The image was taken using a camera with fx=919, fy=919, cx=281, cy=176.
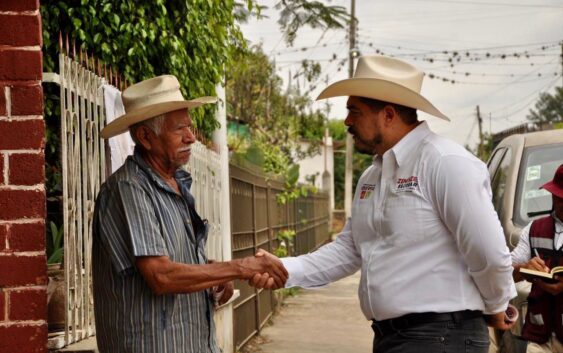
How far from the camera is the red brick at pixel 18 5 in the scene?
12.5ft

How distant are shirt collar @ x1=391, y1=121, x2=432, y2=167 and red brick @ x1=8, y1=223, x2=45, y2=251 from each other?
60.1 inches

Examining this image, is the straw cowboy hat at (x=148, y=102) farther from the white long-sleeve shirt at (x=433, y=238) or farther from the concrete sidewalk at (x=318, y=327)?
the concrete sidewalk at (x=318, y=327)

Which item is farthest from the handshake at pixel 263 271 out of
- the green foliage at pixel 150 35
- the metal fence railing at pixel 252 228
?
the metal fence railing at pixel 252 228

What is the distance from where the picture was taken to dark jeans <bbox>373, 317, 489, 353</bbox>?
3.78 meters

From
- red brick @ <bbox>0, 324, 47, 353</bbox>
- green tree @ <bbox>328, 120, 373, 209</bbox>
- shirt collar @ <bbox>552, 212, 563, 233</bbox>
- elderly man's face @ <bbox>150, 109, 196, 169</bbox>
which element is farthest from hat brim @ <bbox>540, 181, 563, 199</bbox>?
green tree @ <bbox>328, 120, 373, 209</bbox>

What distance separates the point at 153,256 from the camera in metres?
3.61

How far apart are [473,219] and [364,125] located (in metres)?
0.69

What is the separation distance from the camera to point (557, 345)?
17.9 ft

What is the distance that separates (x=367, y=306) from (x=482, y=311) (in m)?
0.49

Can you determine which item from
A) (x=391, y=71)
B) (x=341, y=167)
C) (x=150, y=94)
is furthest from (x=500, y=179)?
(x=341, y=167)

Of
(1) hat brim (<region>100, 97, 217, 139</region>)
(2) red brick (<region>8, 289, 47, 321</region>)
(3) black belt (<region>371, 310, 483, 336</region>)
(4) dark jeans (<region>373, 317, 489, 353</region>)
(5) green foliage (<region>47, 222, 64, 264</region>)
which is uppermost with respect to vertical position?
(1) hat brim (<region>100, 97, 217, 139</region>)

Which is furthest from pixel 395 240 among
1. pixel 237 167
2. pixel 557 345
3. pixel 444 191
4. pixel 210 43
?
pixel 237 167

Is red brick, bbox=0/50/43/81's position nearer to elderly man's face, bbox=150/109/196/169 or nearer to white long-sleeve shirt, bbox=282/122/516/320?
elderly man's face, bbox=150/109/196/169

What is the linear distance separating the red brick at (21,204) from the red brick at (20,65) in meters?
0.47
